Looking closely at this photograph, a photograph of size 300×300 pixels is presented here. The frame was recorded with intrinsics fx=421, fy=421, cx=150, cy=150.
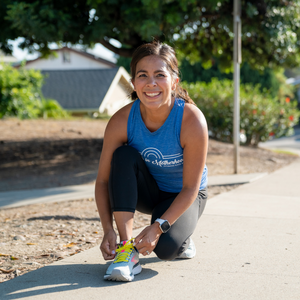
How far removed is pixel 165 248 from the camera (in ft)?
8.64

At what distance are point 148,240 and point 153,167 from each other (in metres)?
0.59

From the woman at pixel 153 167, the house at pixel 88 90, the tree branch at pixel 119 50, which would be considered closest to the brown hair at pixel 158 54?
the woman at pixel 153 167

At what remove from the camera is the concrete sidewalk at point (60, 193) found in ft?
18.3

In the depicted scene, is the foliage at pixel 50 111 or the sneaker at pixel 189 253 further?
the foliage at pixel 50 111

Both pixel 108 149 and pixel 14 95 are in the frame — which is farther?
pixel 14 95

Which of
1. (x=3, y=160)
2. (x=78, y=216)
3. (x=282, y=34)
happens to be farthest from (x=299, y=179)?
(x=3, y=160)

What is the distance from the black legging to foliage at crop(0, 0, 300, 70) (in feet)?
8.96

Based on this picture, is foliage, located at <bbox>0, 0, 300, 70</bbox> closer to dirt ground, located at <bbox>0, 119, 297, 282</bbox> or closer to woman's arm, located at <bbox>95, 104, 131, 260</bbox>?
dirt ground, located at <bbox>0, 119, 297, 282</bbox>

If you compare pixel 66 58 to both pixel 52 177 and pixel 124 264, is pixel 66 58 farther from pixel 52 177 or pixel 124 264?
pixel 124 264

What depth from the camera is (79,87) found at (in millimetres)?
29266

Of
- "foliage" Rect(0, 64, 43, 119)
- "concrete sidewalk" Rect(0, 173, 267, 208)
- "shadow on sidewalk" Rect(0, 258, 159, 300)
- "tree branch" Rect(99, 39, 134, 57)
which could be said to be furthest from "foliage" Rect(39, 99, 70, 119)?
"shadow on sidewalk" Rect(0, 258, 159, 300)

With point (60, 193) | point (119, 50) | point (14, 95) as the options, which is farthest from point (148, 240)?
point (14, 95)

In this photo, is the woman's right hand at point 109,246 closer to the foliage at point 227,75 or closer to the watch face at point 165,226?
the watch face at point 165,226

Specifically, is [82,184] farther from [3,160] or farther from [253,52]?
[253,52]
